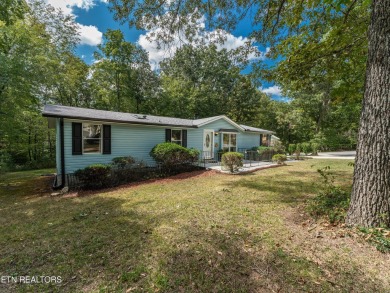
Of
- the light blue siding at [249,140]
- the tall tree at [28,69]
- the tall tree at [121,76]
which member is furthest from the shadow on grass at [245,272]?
the tall tree at [121,76]

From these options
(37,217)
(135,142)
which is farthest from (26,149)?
(37,217)

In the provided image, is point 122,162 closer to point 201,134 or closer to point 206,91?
point 201,134

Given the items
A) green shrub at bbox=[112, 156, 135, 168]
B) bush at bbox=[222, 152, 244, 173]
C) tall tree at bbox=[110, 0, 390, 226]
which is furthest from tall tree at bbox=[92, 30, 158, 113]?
tall tree at bbox=[110, 0, 390, 226]

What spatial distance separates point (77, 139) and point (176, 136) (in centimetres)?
584

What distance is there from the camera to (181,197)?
595 cm

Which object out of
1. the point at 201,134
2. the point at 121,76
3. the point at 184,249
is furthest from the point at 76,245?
the point at 121,76

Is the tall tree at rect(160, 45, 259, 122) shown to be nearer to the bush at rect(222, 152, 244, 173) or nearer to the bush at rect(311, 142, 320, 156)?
the bush at rect(311, 142, 320, 156)

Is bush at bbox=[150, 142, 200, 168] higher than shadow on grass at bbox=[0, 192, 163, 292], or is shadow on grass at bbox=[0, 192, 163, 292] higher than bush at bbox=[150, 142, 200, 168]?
bush at bbox=[150, 142, 200, 168]

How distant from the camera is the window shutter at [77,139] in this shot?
27.7ft

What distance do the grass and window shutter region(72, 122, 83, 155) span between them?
11.5 feet

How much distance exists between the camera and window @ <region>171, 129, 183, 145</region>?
1230 centimetres

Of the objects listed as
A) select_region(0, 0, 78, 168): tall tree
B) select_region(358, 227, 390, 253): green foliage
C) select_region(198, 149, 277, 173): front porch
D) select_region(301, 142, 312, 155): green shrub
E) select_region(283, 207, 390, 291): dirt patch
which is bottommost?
select_region(283, 207, 390, 291): dirt patch

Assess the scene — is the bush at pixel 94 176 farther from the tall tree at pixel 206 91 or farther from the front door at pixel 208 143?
the tall tree at pixel 206 91

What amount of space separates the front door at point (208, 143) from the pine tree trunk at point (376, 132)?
1078cm
